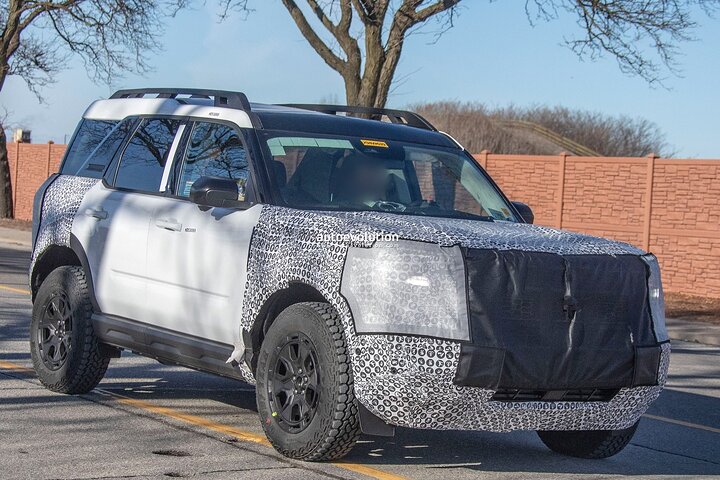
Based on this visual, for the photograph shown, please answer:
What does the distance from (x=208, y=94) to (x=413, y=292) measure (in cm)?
259

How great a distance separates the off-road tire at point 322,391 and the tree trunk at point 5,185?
3244 cm

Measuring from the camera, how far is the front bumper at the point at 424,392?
5.75 m

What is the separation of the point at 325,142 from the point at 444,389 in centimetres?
213

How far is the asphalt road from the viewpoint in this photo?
6.11m

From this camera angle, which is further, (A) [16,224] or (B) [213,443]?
(A) [16,224]

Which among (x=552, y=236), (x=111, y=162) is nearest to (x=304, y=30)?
(x=111, y=162)

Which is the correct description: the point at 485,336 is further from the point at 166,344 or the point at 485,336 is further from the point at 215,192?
the point at 166,344

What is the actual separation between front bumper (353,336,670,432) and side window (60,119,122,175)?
351 centimetres

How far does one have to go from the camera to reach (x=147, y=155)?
8008 mm

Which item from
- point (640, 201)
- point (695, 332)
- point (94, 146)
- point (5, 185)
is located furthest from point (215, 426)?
point (5, 185)

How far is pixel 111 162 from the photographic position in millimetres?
8266

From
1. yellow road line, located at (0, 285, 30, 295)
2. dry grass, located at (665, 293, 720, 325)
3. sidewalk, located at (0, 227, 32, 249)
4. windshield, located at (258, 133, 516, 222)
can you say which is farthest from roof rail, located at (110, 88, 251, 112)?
sidewalk, located at (0, 227, 32, 249)

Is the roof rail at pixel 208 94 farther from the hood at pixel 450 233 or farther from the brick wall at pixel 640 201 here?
the brick wall at pixel 640 201

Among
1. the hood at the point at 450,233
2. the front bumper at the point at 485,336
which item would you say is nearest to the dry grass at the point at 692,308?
the hood at the point at 450,233
